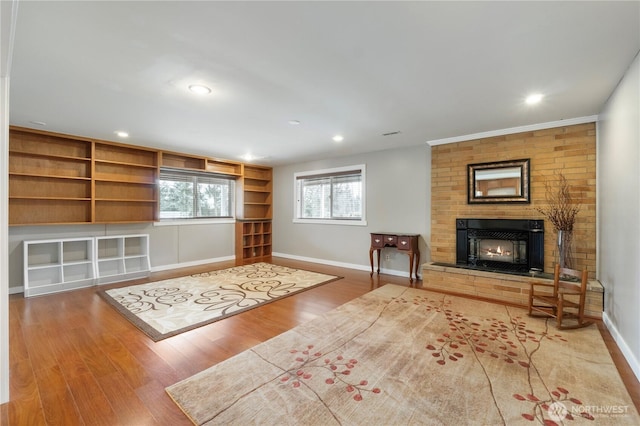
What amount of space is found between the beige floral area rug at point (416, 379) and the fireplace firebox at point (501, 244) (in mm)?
1208

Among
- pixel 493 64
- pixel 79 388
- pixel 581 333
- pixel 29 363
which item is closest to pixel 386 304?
pixel 581 333

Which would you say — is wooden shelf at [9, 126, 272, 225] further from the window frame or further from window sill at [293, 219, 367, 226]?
window sill at [293, 219, 367, 226]

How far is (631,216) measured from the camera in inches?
88.7

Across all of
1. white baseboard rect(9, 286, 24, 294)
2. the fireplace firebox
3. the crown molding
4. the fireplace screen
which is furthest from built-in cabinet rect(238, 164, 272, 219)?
the fireplace screen

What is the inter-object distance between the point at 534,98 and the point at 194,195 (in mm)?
6211

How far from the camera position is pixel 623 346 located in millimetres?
2367

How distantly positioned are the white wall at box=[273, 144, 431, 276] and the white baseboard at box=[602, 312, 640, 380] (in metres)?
2.31

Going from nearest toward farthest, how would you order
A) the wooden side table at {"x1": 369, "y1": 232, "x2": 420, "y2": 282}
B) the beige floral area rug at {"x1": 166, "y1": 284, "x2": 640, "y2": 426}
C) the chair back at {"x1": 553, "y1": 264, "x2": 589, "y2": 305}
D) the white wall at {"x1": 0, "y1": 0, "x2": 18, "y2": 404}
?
the beige floral area rug at {"x1": 166, "y1": 284, "x2": 640, "y2": 426} → the white wall at {"x1": 0, "y1": 0, "x2": 18, "y2": 404} → the chair back at {"x1": 553, "y1": 264, "x2": 589, "y2": 305} → the wooden side table at {"x1": 369, "y1": 232, "x2": 420, "y2": 282}

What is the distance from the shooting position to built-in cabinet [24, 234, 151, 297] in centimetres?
418

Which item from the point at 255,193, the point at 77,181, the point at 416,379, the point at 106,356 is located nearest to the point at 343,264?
the point at 255,193

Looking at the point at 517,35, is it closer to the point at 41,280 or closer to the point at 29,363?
the point at 29,363

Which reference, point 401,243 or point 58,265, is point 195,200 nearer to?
point 58,265

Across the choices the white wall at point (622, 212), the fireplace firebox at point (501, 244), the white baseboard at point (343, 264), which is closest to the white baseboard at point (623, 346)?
the white wall at point (622, 212)

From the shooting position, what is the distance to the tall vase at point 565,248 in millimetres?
3439
